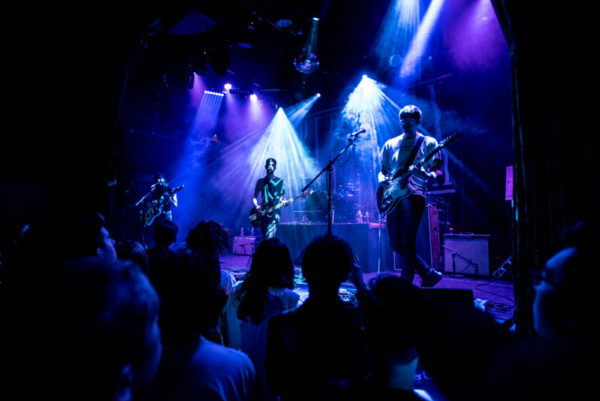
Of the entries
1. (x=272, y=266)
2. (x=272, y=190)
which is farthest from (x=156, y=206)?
(x=272, y=266)

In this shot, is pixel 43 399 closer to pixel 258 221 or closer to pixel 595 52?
pixel 595 52

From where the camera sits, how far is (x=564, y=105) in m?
1.79

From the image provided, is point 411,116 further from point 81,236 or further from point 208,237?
point 81,236

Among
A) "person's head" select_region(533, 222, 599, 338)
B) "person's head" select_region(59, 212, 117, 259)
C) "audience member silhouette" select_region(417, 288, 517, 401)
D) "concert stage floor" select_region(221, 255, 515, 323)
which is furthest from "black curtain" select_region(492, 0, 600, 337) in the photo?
"person's head" select_region(59, 212, 117, 259)

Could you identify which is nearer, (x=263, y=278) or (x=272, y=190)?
(x=263, y=278)

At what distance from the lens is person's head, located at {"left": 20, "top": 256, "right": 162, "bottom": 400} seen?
587 millimetres

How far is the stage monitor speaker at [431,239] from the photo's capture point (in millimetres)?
7262

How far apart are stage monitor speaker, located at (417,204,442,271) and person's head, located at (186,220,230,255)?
564 cm

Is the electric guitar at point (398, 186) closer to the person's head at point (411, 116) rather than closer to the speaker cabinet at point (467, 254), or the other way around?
the person's head at point (411, 116)

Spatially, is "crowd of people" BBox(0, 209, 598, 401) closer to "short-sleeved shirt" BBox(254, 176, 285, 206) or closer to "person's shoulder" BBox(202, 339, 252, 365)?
"person's shoulder" BBox(202, 339, 252, 365)

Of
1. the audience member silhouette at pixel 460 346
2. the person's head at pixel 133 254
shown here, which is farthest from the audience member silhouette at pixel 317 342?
the person's head at pixel 133 254

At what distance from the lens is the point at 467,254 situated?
264 inches

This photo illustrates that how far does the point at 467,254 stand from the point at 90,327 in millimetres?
7446

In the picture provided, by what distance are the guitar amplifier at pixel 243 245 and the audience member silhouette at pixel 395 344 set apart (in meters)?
10.2
